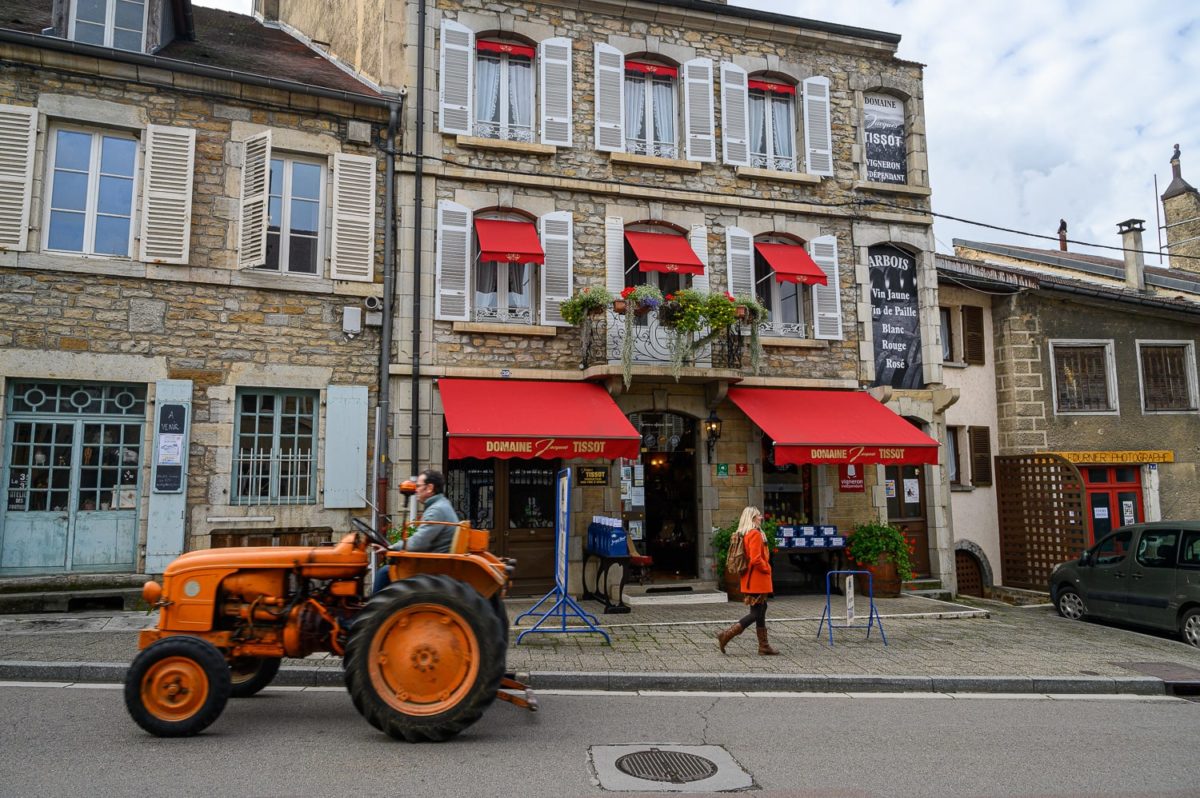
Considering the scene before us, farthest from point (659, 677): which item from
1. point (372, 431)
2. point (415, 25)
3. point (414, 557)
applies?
point (415, 25)

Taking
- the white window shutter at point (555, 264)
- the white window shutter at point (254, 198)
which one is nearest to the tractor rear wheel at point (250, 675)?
the white window shutter at point (254, 198)

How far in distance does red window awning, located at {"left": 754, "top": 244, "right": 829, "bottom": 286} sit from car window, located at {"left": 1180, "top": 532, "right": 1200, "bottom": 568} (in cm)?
596

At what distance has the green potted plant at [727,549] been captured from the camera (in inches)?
467

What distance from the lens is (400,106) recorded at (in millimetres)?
11695

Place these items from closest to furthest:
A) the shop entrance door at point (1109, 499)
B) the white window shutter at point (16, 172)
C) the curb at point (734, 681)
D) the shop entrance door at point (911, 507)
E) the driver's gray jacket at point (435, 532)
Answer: the driver's gray jacket at point (435, 532)
the curb at point (734, 681)
the white window shutter at point (16, 172)
the shop entrance door at point (911, 507)
the shop entrance door at point (1109, 499)

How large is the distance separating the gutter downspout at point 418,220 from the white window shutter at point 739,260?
485 centimetres

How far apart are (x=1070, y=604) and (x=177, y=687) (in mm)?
12124

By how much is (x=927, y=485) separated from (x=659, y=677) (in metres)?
8.81

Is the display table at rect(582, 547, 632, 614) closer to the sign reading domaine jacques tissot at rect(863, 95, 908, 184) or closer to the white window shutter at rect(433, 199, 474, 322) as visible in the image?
the white window shutter at rect(433, 199, 474, 322)

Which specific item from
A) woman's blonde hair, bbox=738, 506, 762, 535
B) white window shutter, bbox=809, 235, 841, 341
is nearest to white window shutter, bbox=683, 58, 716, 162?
white window shutter, bbox=809, 235, 841, 341

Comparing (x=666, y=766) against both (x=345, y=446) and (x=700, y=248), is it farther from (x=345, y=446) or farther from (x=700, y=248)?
(x=700, y=248)

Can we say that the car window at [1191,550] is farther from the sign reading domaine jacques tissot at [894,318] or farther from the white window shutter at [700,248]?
the white window shutter at [700,248]

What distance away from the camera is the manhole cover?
186 inches

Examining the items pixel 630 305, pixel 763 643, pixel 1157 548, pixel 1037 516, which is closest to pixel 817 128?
pixel 630 305
